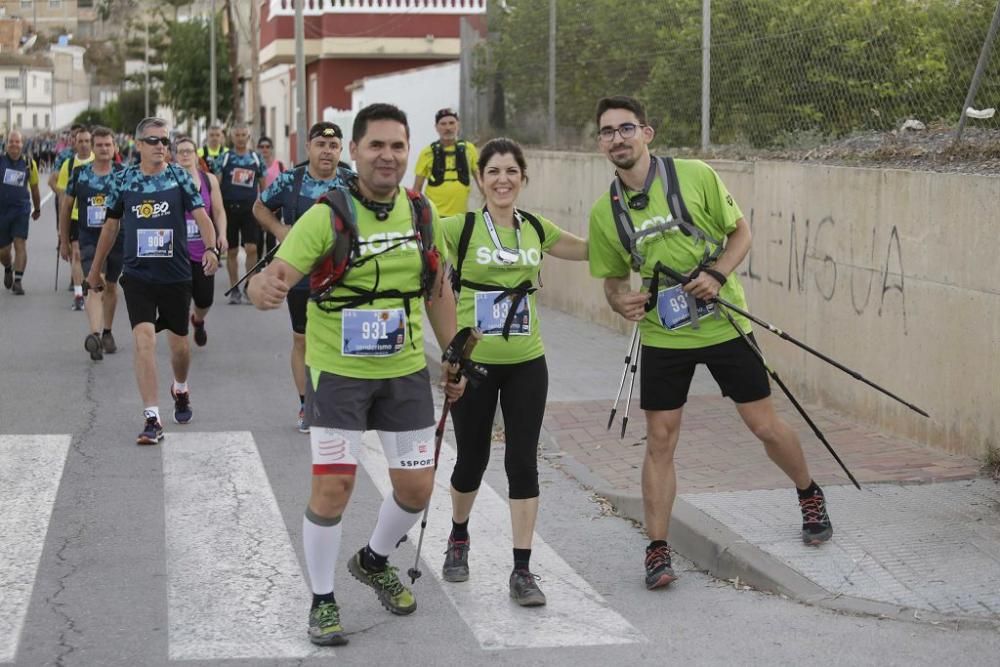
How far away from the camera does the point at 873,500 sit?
7.50 m

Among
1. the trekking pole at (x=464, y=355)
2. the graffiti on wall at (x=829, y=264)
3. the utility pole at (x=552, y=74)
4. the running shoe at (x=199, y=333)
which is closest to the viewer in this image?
the trekking pole at (x=464, y=355)

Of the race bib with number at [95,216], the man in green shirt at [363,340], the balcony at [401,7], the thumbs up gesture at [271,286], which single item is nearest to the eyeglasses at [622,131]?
the man in green shirt at [363,340]

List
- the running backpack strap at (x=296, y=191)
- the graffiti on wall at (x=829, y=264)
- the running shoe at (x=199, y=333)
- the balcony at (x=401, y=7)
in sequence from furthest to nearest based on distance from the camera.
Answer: the balcony at (x=401, y=7)
the running shoe at (x=199, y=333)
the running backpack strap at (x=296, y=191)
the graffiti on wall at (x=829, y=264)

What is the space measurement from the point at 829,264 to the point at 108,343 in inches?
258

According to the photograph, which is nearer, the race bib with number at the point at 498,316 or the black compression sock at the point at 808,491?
the race bib with number at the point at 498,316

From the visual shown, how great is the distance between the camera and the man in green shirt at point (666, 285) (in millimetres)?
6434

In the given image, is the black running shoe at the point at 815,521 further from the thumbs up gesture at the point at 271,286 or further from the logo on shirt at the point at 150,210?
the logo on shirt at the point at 150,210

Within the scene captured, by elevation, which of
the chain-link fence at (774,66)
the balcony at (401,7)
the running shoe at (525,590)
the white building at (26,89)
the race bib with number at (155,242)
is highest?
the white building at (26,89)

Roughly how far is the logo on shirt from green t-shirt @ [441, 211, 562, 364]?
385 cm

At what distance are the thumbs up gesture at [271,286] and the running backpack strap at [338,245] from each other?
173mm

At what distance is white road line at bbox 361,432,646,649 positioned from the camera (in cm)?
579

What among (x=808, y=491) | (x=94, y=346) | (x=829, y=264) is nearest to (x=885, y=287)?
(x=829, y=264)

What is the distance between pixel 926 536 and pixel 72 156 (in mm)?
12689

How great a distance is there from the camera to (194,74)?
73812mm
